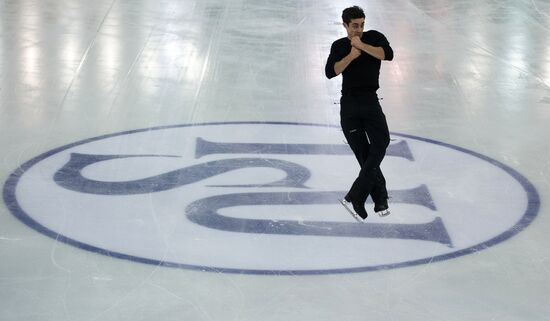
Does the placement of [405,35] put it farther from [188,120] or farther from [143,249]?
[143,249]

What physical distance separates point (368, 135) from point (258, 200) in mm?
1032

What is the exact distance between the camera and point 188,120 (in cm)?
957

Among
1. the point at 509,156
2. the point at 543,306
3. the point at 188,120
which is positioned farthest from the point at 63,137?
the point at 543,306

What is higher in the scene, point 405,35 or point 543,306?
point 543,306

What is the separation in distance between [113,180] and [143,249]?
1.47 metres

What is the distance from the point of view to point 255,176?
26.2 feet

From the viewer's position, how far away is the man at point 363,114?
674 cm

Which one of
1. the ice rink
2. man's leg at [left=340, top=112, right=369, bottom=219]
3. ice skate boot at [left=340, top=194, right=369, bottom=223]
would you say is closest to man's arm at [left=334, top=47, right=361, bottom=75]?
man's leg at [left=340, top=112, right=369, bottom=219]

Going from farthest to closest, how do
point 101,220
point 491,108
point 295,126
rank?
point 491,108 → point 295,126 → point 101,220

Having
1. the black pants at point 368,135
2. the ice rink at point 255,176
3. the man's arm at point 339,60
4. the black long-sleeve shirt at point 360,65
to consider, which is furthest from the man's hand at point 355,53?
the ice rink at point 255,176

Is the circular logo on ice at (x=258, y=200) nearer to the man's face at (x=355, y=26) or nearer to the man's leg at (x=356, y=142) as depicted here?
the man's leg at (x=356, y=142)

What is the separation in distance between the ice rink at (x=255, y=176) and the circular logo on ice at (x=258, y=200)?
0.07ft

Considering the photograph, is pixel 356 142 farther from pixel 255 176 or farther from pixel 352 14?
pixel 255 176

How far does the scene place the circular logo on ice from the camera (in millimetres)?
6516
